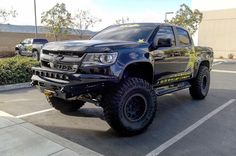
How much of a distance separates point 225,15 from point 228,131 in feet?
78.7

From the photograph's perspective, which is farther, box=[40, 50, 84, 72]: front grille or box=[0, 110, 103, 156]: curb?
box=[40, 50, 84, 72]: front grille

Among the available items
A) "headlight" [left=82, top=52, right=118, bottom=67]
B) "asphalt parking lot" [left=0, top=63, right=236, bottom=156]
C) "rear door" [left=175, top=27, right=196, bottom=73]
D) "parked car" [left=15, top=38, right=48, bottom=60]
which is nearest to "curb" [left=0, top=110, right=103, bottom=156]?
→ "asphalt parking lot" [left=0, top=63, right=236, bottom=156]

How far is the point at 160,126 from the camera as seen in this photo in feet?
18.1

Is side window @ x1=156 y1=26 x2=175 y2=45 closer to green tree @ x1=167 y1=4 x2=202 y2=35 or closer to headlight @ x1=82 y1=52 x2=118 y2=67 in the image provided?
headlight @ x1=82 y1=52 x2=118 y2=67

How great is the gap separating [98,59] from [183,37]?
3.26 meters

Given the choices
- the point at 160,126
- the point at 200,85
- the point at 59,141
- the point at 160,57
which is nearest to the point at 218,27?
the point at 200,85

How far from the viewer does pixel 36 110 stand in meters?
6.34

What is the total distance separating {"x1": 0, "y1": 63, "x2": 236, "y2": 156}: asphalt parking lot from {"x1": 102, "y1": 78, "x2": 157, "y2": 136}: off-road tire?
19 cm

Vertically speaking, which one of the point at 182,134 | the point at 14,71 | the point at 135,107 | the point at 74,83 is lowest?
the point at 182,134

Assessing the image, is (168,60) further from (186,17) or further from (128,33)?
(186,17)

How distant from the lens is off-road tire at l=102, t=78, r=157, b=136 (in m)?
4.63

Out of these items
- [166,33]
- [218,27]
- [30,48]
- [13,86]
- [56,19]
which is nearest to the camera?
[166,33]

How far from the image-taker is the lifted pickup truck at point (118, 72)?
4.47m

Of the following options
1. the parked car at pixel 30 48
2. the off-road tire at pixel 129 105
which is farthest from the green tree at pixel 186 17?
the off-road tire at pixel 129 105
